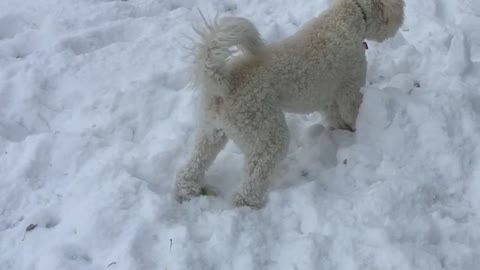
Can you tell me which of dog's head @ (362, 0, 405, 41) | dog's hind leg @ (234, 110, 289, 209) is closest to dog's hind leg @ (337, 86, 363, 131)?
dog's head @ (362, 0, 405, 41)

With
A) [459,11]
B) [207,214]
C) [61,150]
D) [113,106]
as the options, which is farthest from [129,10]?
[459,11]

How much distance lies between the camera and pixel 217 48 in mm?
3258

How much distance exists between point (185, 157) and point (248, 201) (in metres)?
0.70

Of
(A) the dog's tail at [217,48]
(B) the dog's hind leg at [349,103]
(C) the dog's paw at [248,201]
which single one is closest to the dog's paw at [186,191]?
(C) the dog's paw at [248,201]

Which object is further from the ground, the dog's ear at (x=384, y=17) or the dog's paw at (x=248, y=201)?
the dog's ear at (x=384, y=17)

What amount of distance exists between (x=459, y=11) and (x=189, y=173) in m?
3.30

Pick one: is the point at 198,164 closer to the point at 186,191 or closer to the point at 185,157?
the point at 186,191

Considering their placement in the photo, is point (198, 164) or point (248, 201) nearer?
point (248, 201)

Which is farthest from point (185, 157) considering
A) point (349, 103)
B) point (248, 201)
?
point (349, 103)

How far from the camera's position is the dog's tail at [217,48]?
10.7ft

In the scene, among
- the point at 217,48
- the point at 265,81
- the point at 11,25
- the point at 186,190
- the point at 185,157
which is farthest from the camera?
the point at 11,25

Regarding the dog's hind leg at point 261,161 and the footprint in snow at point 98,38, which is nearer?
the dog's hind leg at point 261,161

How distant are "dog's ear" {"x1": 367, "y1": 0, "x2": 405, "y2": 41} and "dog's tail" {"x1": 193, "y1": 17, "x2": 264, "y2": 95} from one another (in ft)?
3.88

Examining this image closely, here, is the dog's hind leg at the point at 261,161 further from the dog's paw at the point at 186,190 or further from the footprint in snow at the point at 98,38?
the footprint in snow at the point at 98,38
